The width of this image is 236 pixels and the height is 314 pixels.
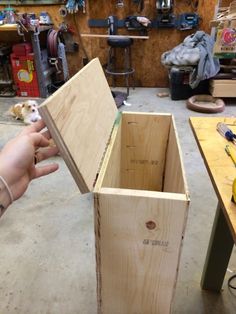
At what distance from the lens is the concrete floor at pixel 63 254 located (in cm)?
125

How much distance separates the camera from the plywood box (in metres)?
0.76

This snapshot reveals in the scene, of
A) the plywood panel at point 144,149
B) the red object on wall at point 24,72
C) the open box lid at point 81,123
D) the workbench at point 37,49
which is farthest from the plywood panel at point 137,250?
the red object on wall at point 24,72

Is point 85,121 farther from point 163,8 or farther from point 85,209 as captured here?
point 163,8

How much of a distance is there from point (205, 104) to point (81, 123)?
2761mm

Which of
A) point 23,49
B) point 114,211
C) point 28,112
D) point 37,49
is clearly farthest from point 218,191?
point 23,49

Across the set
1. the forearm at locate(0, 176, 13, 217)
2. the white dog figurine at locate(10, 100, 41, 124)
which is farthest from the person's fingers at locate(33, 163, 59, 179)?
the white dog figurine at locate(10, 100, 41, 124)

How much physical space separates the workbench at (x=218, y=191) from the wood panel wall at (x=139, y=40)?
2.90m

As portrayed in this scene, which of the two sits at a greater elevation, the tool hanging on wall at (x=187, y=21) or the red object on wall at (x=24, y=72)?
the tool hanging on wall at (x=187, y=21)

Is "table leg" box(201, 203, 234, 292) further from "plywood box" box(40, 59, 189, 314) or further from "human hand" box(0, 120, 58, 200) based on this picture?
"human hand" box(0, 120, 58, 200)

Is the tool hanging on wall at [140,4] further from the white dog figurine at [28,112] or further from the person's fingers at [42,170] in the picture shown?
the person's fingers at [42,170]

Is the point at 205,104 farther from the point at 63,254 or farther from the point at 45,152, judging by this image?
the point at 45,152

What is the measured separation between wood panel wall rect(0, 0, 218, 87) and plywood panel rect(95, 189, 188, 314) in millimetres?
3450

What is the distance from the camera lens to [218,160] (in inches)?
35.7

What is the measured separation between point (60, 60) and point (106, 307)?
323cm
